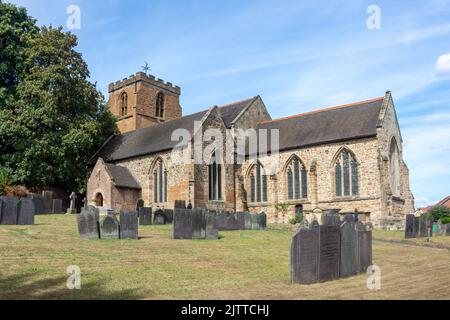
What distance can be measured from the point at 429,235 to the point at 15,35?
106ft

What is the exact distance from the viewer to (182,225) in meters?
17.4

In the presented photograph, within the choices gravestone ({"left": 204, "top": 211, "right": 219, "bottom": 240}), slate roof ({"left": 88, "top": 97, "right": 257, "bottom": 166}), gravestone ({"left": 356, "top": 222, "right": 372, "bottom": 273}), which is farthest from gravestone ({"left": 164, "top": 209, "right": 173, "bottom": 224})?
gravestone ({"left": 356, "top": 222, "right": 372, "bottom": 273})

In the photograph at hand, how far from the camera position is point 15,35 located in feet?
117

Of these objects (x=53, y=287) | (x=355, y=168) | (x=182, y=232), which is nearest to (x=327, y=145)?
(x=355, y=168)

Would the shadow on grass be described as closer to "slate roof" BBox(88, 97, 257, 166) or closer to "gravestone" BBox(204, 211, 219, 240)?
"gravestone" BBox(204, 211, 219, 240)

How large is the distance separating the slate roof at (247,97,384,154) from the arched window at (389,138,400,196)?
2.80 meters

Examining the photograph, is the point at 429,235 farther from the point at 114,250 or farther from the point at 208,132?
the point at 114,250

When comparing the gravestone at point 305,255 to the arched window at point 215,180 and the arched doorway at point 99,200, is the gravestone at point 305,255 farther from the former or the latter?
the arched doorway at point 99,200

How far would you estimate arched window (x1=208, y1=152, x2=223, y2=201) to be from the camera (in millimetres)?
32469

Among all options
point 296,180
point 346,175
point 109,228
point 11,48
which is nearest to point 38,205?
point 109,228

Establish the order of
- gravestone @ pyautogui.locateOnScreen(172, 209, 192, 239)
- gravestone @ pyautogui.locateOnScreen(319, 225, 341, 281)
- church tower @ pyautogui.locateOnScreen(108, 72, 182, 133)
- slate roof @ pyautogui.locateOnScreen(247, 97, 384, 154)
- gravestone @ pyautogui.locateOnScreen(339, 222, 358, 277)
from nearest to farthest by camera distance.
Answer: gravestone @ pyautogui.locateOnScreen(319, 225, 341, 281), gravestone @ pyautogui.locateOnScreen(339, 222, 358, 277), gravestone @ pyautogui.locateOnScreen(172, 209, 192, 239), slate roof @ pyautogui.locateOnScreen(247, 97, 384, 154), church tower @ pyautogui.locateOnScreen(108, 72, 182, 133)

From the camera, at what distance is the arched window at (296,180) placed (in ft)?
107

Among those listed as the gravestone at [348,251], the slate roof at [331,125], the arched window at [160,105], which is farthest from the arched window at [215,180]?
the gravestone at [348,251]

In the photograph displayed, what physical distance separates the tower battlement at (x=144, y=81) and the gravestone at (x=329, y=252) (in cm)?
3956
